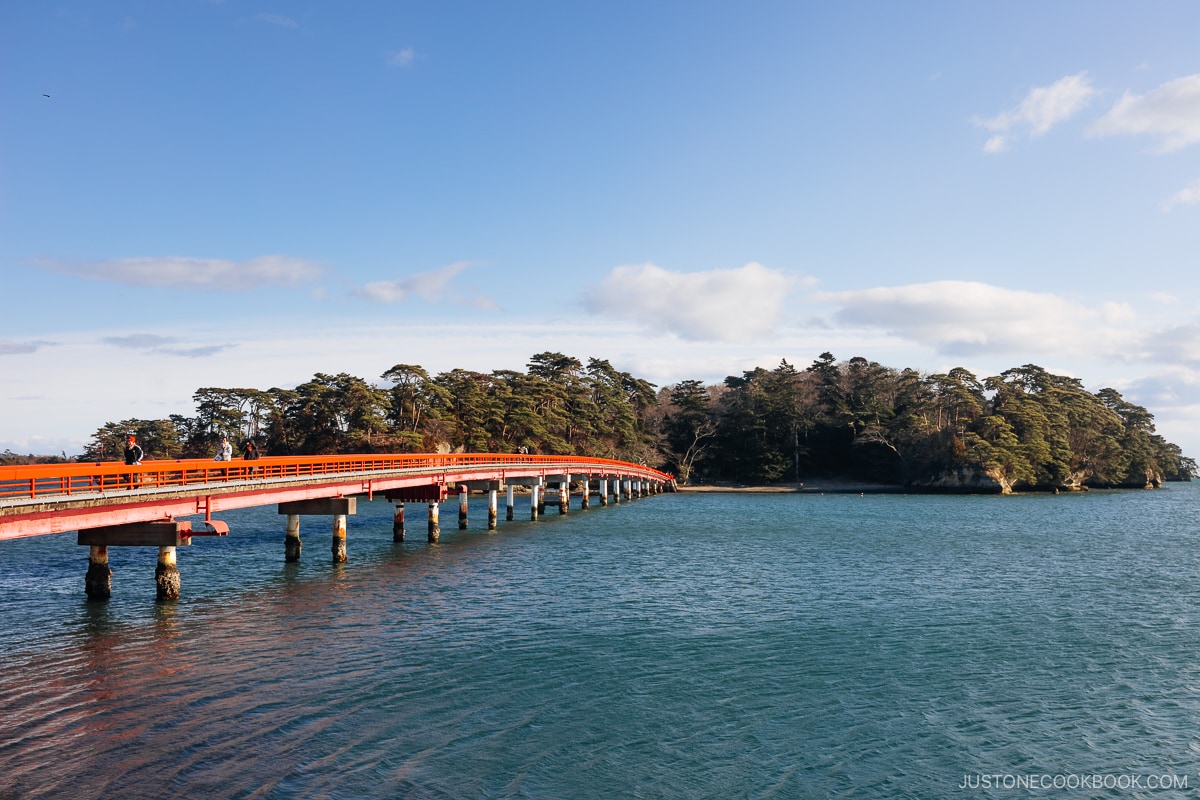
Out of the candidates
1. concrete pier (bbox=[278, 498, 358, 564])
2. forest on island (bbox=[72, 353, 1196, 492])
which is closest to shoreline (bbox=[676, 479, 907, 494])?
forest on island (bbox=[72, 353, 1196, 492])

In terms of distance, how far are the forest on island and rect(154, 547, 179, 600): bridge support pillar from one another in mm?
64435

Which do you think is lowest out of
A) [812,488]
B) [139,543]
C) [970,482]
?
[812,488]

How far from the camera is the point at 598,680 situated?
1931cm

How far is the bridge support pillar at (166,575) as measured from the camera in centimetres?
2729

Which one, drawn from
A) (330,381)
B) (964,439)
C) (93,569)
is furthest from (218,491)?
(964,439)

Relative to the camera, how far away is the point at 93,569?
27.6m

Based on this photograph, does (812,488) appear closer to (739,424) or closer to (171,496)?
(739,424)

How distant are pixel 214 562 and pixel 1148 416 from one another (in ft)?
521

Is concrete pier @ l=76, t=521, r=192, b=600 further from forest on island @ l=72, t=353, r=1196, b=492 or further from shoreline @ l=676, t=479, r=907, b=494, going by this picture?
shoreline @ l=676, t=479, r=907, b=494

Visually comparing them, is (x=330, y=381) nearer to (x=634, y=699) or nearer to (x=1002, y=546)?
(x=1002, y=546)

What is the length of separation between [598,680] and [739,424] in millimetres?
107002

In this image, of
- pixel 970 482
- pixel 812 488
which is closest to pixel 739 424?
pixel 812 488

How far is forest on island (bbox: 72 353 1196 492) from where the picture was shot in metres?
98.1

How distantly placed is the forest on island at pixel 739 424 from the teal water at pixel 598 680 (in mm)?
59490
